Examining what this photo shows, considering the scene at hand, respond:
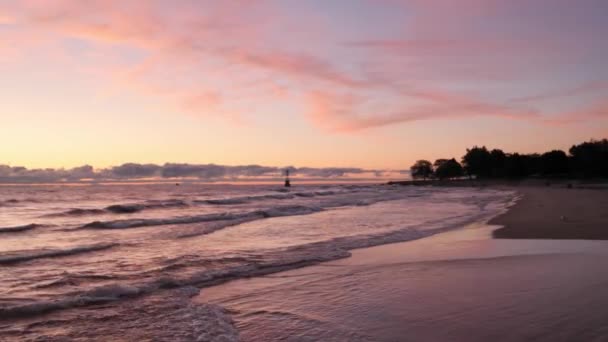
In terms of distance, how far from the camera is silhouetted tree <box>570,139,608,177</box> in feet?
294

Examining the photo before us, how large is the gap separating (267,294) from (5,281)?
4999 millimetres

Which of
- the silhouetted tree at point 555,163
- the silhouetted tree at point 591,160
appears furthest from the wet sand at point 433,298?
the silhouetted tree at point 555,163

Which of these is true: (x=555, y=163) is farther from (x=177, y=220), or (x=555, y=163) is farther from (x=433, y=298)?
(x=433, y=298)

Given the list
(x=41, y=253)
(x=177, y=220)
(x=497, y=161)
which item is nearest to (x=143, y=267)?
(x=41, y=253)

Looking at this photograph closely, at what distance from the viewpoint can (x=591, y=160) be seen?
90188 millimetres

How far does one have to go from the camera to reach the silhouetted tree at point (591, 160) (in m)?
89.5

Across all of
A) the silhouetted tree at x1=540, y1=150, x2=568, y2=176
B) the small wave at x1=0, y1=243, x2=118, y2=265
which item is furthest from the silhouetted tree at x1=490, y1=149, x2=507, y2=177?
the small wave at x1=0, y1=243, x2=118, y2=265

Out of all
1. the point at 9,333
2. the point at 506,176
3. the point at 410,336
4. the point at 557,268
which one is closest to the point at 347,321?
the point at 410,336

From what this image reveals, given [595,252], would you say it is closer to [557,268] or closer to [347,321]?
[557,268]

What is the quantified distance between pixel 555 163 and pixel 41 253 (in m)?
121

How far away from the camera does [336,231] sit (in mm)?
15109

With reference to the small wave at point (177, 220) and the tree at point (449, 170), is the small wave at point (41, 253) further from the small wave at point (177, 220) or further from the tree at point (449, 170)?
the tree at point (449, 170)

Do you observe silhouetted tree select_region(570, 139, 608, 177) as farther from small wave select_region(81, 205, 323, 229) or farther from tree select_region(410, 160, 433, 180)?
small wave select_region(81, 205, 323, 229)

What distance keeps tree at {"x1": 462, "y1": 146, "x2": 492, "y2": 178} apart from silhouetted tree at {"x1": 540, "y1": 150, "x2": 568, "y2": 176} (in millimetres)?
26819
